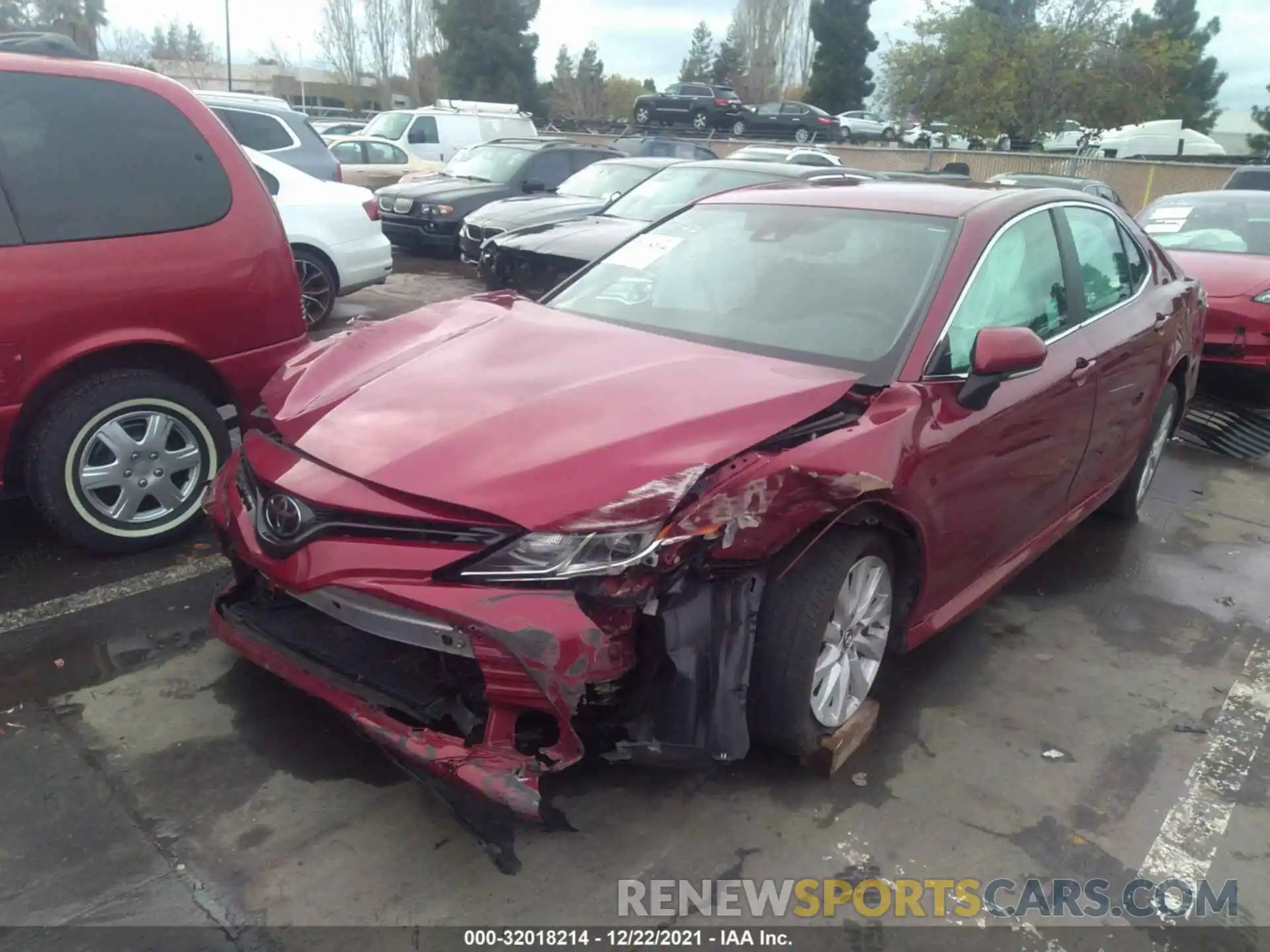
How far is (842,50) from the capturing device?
50000 millimetres

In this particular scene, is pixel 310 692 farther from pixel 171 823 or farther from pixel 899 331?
pixel 899 331

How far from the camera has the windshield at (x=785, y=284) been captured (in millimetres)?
3229

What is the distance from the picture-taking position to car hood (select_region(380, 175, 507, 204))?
40.2 feet

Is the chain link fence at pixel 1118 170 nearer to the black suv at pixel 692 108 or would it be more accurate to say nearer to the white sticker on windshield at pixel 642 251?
the black suv at pixel 692 108

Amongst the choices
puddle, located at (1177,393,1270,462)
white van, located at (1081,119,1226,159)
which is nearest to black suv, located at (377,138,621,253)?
puddle, located at (1177,393,1270,462)

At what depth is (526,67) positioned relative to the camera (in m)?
46.8

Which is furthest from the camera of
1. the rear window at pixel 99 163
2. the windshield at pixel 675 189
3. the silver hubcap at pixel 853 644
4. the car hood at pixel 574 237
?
the windshield at pixel 675 189

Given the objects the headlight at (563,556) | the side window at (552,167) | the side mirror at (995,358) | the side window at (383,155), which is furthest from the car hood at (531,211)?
the headlight at (563,556)

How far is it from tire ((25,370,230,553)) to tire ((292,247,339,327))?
3.77 metres

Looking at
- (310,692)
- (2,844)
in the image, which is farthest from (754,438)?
(2,844)

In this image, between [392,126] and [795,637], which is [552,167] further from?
[795,637]

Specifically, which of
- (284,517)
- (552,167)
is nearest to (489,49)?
(552,167)

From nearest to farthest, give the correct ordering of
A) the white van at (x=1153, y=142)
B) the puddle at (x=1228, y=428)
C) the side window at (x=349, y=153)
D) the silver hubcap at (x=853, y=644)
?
the silver hubcap at (x=853, y=644) < the puddle at (x=1228, y=428) < the side window at (x=349, y=153) < the white van at (x=1153, y=142)

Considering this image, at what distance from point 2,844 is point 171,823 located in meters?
0.40
